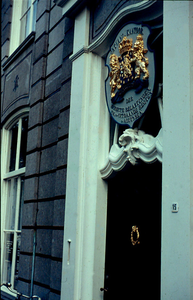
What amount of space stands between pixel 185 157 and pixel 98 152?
185cm

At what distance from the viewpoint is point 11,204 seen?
7723 millimetres

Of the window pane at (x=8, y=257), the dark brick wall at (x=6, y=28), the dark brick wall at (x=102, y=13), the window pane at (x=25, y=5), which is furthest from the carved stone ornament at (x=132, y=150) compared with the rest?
the dark brick wall at (x=6, y=28)

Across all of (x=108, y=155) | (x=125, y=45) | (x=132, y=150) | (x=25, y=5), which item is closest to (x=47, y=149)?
(x=108, y=155)

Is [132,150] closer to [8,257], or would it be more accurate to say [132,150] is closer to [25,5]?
[8,257]

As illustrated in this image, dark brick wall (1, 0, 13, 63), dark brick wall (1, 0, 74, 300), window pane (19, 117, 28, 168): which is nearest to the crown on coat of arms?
dark brick wall (1, 0, 74, 300)

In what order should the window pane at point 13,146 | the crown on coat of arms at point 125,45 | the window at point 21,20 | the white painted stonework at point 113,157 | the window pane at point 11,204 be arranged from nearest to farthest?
the white painted stonework at point 113,157 < the crown on coat of arms at point 125,45 < the window pane at point 11,204 < the window pane at point 13,146 < the window at point 21,20

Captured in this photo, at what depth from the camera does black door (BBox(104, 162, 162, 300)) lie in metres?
4.06

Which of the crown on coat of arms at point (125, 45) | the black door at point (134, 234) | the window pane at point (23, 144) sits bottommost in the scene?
the black door at point (134, 234)

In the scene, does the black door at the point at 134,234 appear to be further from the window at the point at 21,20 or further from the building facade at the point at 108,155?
the window at the point at 21,20

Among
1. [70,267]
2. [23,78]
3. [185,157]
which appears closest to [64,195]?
[70,267]

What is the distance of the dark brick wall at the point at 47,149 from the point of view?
5509 mm

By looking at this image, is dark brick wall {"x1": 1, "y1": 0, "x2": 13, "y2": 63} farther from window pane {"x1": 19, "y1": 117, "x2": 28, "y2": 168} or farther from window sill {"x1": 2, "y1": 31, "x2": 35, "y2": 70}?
window pane {"x1": 19, "y1": 117, "x2": 28, "y2": 168}

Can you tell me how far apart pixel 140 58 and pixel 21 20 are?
17.5ft

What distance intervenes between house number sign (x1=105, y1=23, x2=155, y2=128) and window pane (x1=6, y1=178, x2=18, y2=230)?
11.7ft
